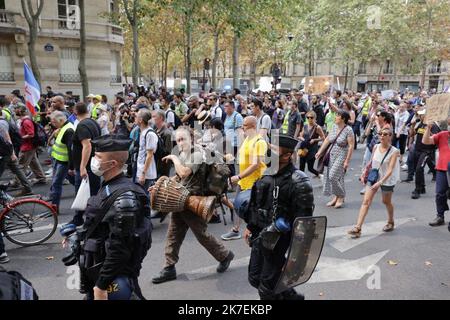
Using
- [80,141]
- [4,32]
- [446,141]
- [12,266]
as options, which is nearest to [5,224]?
[12,266]

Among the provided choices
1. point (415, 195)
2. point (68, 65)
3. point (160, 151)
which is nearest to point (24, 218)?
point (160, 151)

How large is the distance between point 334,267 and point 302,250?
195cm

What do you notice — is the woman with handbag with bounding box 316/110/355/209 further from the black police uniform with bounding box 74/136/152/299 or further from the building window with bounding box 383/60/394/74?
the building window with bounding box 383/60/394/74

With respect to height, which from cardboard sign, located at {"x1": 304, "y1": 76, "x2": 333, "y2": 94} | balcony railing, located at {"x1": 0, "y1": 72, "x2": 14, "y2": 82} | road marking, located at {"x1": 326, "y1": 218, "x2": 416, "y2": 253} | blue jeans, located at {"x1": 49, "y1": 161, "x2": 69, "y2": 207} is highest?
balcony railing, located at {"x1": 0, "y1": 72, "x2": 14, "y2": 82}

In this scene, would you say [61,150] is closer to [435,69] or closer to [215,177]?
[215,177]

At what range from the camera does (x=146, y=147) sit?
582 cm

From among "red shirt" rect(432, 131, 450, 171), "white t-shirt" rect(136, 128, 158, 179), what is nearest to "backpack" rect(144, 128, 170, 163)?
"white t-shirt" rect(136, 128, 158, 179)

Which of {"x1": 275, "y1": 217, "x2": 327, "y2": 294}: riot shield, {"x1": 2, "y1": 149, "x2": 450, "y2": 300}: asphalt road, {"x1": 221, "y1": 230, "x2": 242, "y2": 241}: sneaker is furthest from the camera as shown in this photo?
{"x1": 221, "y1": 230, "x2": 242, "y2": 241}: sneaker

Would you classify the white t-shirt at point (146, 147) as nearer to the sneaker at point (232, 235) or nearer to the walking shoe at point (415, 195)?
the sneaker at point (232, 235)

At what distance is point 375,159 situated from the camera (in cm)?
581

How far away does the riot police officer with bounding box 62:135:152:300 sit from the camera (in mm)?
2584

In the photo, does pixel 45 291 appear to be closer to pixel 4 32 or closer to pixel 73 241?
pixel 73 241

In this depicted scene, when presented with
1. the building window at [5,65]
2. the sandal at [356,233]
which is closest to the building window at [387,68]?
the building window at [5,65]

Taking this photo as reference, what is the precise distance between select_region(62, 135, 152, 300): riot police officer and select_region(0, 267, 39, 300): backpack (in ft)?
1.90
